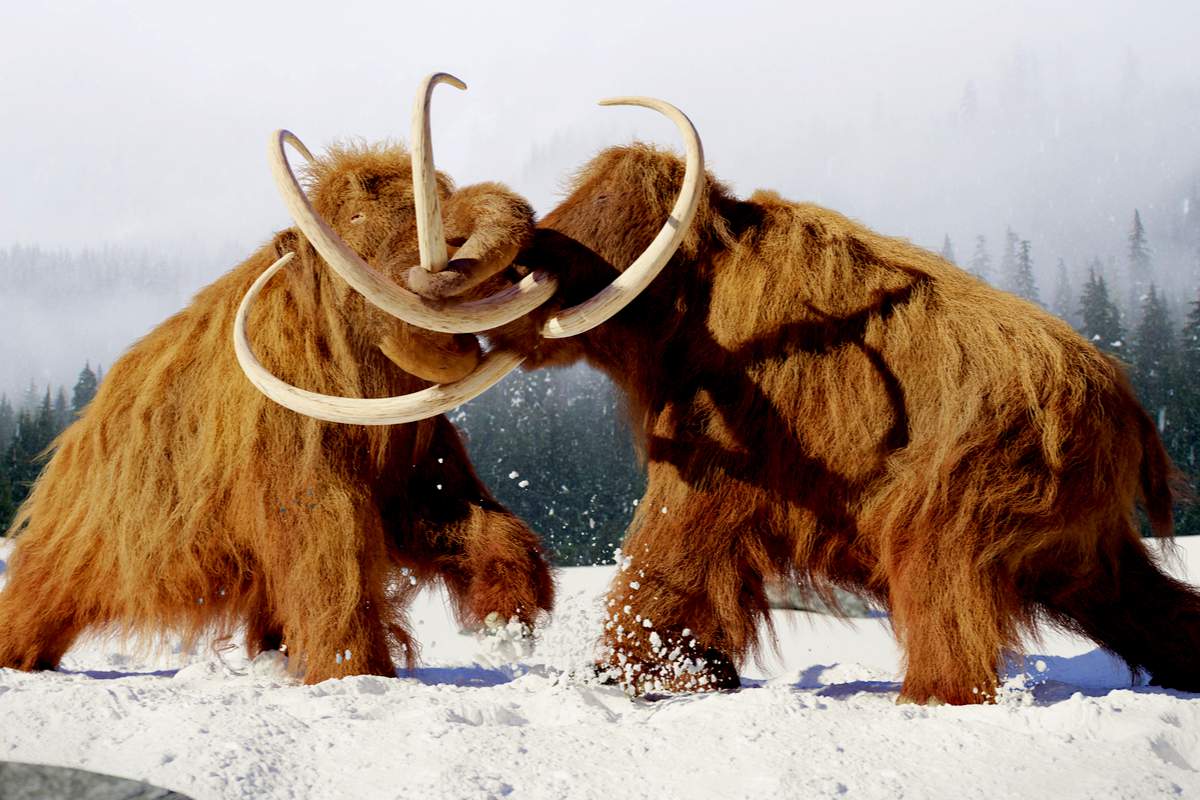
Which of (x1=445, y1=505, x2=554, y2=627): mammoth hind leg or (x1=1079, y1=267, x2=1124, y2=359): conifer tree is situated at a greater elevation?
(x1=445, y1=505, x2=554, y2=627): mammoth hind leg

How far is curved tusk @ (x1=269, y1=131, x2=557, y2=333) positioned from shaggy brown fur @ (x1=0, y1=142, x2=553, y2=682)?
16 centimetres

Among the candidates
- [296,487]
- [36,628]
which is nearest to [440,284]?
[296,487]

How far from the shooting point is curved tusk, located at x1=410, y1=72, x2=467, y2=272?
2.64 m

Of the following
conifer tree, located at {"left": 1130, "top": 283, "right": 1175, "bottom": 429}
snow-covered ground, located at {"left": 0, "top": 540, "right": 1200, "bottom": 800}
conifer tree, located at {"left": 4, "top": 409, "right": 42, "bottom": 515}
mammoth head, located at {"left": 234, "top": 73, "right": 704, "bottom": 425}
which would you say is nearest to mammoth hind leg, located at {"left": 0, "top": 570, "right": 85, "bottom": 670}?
snow-covered ground, located at {"left": 0, "top": 540, "right": 1200, "bottom": 800}

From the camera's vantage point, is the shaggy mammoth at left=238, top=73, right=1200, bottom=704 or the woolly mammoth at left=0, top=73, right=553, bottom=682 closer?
the shaggy mammoth at left=238, top=73, right=1200, bottom=704

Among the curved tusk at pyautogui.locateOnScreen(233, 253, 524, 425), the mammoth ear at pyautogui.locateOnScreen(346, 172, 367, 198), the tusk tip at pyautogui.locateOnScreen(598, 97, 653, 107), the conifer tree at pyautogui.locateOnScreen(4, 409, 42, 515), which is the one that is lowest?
the conifer tree at pyautogui.locateOnScreen(4, 409, 42, 515)

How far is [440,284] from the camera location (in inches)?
104

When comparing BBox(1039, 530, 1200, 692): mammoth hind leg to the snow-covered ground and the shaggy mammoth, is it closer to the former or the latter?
the shaggy mammoth

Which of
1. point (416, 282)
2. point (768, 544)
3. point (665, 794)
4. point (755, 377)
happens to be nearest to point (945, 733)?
point (665, 794)

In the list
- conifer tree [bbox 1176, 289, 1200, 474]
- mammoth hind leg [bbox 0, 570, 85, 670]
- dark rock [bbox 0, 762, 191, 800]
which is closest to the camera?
dark rock [bbox 0, 762, 191, 800]

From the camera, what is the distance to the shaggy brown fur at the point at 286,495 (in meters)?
3.04

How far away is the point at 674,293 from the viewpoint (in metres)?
2.97

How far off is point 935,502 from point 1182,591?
87 centimetres

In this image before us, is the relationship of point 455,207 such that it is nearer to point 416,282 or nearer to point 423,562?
point 416,282
